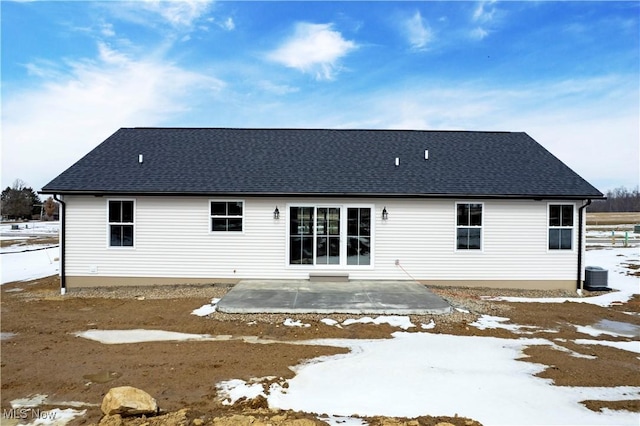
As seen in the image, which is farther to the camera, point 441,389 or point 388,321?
point 388,321

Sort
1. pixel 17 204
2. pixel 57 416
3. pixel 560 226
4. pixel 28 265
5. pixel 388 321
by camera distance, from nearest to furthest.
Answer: pixel 57 416, pixel 388 321, pixel 560 226, pixel 28 265, pixel 17 204

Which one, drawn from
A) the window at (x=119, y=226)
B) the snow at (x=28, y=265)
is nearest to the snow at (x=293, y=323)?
the window at (x=119, y=226)

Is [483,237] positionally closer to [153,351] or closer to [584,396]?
[584,396]

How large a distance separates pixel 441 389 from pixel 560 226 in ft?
29.0

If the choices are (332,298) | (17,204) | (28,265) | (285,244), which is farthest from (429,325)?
(17,204)

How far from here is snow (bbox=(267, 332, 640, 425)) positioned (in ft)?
12.6

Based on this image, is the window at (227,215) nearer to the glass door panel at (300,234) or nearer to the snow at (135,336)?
the glass door panel at (300,234)

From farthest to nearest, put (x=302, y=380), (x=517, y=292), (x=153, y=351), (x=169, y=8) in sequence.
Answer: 1. (x=169, y=8)
2. (x=517, y=292)
3. (x=153, y=351)
4. (x=302, y=380)

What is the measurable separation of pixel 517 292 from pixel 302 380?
851 centimetres

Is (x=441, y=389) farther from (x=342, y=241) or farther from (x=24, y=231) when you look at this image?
(x=24, y=231)

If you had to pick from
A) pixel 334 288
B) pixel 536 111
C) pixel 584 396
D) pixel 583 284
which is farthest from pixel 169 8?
pixel 536 111

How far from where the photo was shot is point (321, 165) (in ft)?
39.0

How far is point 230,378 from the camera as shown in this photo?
15.3ft

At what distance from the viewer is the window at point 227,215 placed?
10.8 meters
